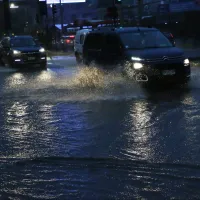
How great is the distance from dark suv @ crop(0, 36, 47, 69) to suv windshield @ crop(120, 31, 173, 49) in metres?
9.52

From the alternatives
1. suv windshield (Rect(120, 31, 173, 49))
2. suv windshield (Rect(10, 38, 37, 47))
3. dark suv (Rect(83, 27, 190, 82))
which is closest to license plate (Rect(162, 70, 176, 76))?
dark suv (Rect(83, 27, 190, 82))

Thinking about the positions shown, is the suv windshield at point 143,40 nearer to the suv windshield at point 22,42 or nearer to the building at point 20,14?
the suv windshield at point 22,42

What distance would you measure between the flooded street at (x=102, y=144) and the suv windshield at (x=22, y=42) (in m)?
11.1

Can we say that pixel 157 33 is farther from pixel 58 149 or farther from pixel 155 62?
pixel 58 149

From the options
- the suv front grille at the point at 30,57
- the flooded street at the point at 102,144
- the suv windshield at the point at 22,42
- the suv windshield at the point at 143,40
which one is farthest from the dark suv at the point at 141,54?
the suv windshield at the point at 22,42

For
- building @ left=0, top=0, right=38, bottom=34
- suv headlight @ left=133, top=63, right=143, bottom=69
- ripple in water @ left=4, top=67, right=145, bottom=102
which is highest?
building @ left=0, top=0, right=38, bottom=34

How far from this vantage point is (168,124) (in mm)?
8867

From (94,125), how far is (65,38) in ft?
118

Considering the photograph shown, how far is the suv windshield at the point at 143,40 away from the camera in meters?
14.4

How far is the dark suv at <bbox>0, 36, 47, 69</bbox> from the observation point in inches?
920

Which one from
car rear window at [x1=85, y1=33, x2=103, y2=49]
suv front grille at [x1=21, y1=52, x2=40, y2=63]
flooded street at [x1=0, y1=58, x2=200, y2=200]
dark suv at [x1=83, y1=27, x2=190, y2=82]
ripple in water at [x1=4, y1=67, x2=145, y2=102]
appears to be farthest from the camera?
suv front grille at [x1=21, y1=52, x2=40, y2=63]

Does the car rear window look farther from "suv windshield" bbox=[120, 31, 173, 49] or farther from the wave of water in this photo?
the wave of water

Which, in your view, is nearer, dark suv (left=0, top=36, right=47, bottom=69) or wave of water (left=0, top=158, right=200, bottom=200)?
wave of water (left=0, top=158, right=200, bottom=200)

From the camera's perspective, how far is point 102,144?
7.51 meters
